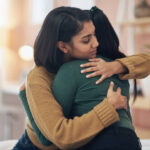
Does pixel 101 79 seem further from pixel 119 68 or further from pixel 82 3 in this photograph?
pixel 82 3

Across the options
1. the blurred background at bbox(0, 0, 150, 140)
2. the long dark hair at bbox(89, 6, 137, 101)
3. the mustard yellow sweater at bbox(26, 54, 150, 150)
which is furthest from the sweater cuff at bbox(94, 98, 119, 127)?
the blurred background at bbox(0, 0, 150, 140)

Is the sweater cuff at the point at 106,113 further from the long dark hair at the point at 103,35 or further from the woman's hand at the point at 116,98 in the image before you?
the long dark hair at the point at 103,35

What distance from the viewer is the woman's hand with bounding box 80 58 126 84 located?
0.99 metres

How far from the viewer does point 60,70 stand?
100 centimetres

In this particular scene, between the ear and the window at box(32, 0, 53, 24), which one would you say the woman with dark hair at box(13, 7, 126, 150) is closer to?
the ear

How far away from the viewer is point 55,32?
3.34 feet

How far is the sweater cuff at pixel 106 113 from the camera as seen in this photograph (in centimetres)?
91

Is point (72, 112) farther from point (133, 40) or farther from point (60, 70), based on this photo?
point (133, 40)

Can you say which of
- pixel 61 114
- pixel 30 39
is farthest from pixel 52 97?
pixel 30 39

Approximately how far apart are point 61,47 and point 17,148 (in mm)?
384

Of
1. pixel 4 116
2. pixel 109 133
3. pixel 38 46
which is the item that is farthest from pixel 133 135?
pixel 4 116

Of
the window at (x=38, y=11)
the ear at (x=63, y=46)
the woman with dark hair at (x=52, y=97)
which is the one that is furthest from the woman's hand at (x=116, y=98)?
the window at (x=38, y=11)

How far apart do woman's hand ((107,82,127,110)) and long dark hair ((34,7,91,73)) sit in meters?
0.20

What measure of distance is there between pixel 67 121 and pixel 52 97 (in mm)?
86
